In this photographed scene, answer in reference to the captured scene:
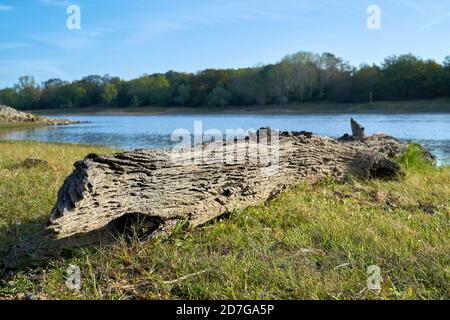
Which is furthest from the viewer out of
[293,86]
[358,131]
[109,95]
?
[109,95]

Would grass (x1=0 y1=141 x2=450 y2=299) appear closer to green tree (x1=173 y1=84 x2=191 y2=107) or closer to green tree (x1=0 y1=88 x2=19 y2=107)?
green tree (x1=173 y1=84 x2=191 y2=107)

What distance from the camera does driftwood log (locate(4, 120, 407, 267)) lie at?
10.6ft

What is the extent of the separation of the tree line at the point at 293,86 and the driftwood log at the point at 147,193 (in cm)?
5591

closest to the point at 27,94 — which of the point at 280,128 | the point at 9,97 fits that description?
the point at 9,97

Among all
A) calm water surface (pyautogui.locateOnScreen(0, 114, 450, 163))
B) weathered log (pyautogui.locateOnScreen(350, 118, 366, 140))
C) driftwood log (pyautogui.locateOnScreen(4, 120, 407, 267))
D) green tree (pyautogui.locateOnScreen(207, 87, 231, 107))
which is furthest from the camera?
green tree (pyautogui.locateOnScreen(207, 87, 231, 107))

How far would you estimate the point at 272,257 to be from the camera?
128 inches

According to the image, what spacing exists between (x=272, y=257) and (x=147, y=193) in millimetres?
1209

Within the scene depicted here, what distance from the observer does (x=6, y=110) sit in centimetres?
4834

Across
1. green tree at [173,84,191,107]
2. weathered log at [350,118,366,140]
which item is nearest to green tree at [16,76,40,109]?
green tree at [173,84,191,107]

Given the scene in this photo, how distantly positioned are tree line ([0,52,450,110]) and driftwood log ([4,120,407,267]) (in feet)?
183

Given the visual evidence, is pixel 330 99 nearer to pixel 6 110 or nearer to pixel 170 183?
pixel 6 110

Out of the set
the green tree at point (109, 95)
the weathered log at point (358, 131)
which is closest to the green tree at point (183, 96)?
the green tree at point (109, 95)

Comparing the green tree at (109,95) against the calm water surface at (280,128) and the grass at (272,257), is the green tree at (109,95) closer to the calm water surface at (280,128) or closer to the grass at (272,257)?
the calm water surface at (280,128)

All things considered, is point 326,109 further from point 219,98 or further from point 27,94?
point 27,94
